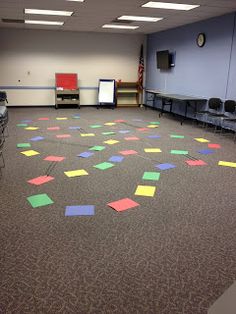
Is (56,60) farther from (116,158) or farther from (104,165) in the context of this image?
(104,165)

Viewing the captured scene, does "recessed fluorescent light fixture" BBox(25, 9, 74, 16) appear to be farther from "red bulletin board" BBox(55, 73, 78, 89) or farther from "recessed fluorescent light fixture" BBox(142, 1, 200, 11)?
"red bulletin board" BBox(55, 73, 78, 89)

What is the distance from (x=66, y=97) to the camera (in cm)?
1032

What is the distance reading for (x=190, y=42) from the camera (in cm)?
805

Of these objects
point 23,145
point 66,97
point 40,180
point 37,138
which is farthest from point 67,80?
point 40,180

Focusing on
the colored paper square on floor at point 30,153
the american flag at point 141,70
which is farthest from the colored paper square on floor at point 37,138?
the american flag at point 141,70

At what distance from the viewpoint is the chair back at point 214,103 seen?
273 inches

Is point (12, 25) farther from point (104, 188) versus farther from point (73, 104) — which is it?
point (104, 188)

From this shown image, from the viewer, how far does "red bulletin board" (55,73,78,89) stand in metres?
10.3

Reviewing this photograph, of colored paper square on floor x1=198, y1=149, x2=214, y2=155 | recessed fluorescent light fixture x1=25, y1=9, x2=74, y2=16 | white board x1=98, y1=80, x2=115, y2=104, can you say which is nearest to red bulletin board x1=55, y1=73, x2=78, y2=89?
white board x1=98, y1=80, x2=115, y2=104

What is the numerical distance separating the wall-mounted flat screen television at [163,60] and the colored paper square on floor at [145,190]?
6511 millimetres

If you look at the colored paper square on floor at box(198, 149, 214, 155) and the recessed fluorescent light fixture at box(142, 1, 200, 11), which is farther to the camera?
the recessed fluorescent light fixture at box(142, 1, 200, 11)

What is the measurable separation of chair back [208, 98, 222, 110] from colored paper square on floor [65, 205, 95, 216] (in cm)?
491

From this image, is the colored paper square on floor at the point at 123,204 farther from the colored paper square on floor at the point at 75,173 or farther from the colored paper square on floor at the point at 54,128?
the colored paper square on floor at the point at 54,128

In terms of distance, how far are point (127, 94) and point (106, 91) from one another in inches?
40.1
